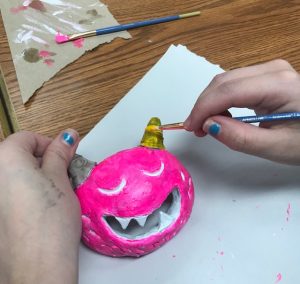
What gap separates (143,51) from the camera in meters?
0.91

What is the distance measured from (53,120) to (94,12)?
11.8 inches

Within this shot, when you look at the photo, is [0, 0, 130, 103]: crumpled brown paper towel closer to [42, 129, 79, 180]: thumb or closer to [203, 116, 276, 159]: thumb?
[42, 129, 79, 180]: thumb

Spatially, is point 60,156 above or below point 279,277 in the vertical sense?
above

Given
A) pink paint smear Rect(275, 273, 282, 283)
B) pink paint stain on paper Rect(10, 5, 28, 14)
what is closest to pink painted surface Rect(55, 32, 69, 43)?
pink paint stain on paper Rect(10, 5, 28, 14)

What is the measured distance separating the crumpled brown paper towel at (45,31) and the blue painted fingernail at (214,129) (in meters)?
0.35

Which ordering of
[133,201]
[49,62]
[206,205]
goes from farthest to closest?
[49,62] → [206,205] → [133,201]

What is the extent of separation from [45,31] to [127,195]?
47 cm

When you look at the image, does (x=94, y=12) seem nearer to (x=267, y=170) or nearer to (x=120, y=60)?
(x=120, y=60)

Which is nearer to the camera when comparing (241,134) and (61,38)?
(241,134)

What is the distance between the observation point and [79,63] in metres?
0.88

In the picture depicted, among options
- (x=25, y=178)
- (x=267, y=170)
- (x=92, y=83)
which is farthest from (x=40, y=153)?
(x=267, y=170)

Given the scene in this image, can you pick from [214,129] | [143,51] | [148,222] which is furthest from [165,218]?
[143,51]

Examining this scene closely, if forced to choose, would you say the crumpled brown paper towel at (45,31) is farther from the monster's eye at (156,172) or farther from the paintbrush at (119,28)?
the monster's eye at (156,172)

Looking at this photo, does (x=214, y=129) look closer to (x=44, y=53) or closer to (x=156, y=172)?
(x=156, y=172)
